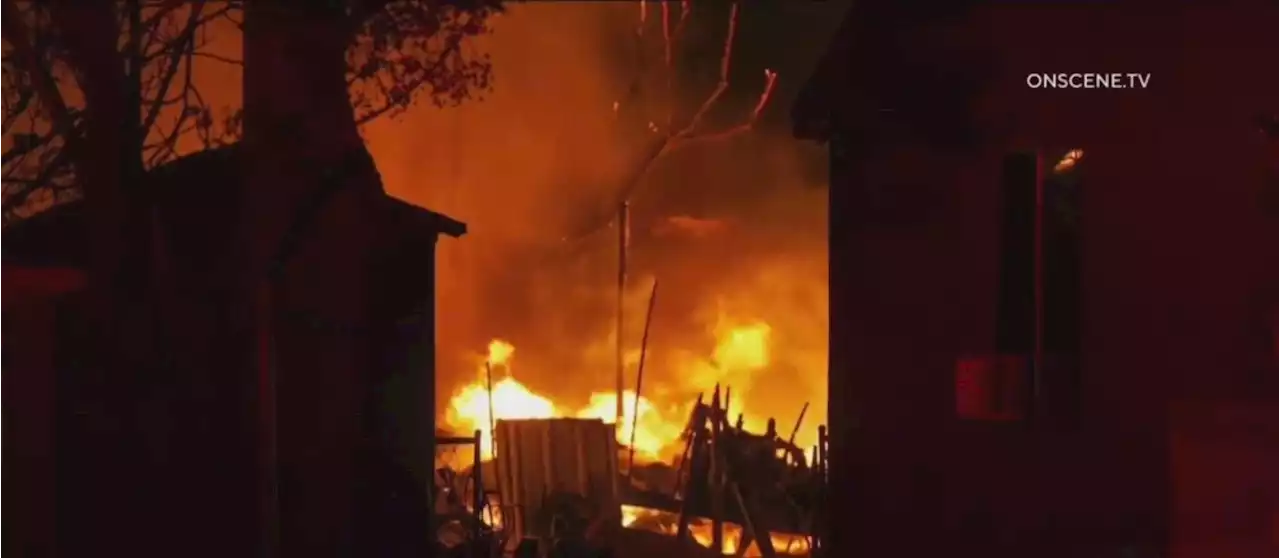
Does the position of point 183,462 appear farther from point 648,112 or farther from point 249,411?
point 648,112

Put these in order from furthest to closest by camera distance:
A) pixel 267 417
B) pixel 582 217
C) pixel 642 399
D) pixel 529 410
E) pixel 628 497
Result: pixel 582 217, pixel 642 399, pixel 529 410, pixel 628 497, pixel 267 417

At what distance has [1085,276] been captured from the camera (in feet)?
28.0

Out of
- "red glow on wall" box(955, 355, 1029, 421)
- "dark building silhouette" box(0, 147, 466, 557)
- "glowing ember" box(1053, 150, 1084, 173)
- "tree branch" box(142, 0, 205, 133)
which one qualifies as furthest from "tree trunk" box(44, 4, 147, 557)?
"glowing ember" box(1053, 150, 1084, 173)

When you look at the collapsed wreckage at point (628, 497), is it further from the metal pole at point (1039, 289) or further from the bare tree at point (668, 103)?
the bare tree at point (668, 103)

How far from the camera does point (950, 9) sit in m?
9.15

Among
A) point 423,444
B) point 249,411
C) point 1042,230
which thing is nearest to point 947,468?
point 1042,230

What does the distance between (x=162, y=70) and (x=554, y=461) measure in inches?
310

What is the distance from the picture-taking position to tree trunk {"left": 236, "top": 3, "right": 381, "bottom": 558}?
8008 mm

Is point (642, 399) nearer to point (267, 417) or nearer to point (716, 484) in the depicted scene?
point (716, 484)

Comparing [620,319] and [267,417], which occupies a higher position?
[620,319]

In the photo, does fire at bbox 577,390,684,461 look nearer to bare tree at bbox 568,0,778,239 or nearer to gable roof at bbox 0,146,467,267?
bare tree at bbox 568,0,778,239

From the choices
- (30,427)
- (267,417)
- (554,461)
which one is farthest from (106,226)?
(554,461)

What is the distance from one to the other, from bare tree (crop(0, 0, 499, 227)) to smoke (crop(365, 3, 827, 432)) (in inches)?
462

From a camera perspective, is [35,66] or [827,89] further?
[827,89]
